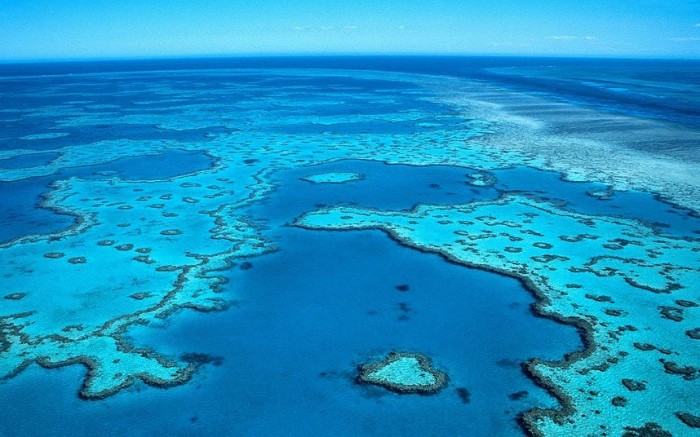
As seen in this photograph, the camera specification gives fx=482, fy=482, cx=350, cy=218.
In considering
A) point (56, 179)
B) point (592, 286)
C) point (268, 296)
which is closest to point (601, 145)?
point (592, 286)

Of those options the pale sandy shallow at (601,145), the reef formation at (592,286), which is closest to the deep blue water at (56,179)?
the reef formation at (592,286)

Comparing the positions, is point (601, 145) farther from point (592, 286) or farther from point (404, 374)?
point (404, 374)

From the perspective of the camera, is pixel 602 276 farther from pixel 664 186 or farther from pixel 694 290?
pixel 664 186

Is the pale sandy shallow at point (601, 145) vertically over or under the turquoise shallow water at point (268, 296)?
over

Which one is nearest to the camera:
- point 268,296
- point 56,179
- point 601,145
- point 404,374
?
A: point 404,374

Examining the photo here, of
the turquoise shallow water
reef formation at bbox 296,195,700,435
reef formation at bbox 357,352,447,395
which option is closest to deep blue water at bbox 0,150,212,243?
the turquoise shallow water

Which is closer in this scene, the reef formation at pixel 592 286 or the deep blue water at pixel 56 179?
the reef formation at pixel 592 286

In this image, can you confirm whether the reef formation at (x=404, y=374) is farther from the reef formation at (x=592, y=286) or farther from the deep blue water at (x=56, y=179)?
the deep blue water at (x=56, y=179)

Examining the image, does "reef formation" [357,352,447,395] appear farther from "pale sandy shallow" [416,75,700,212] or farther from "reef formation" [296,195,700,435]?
"pale sandy shallow" [416,75,700,212]

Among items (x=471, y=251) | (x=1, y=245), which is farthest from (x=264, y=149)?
(x=471, y=251)
